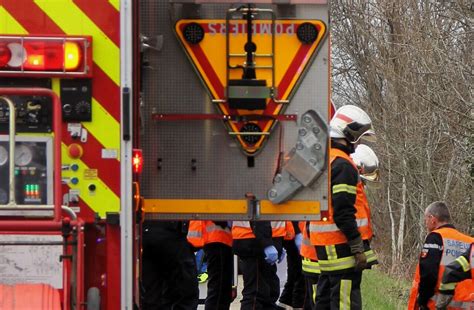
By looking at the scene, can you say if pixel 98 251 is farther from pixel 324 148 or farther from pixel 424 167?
pixel 424 167

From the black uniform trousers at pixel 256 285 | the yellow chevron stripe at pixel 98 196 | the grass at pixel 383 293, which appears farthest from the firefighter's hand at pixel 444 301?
the yellow chevron stripe at pixel 98 196

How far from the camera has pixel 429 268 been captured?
953 centimetres

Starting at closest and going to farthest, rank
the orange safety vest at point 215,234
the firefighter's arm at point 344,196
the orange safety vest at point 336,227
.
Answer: the firefighter's arm at point 344,196
the orange safety vest at point 336,227
the orange safety vest at point 215,234

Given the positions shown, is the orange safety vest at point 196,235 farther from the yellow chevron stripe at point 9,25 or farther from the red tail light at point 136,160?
the yellow chevron stripe at point 9,25

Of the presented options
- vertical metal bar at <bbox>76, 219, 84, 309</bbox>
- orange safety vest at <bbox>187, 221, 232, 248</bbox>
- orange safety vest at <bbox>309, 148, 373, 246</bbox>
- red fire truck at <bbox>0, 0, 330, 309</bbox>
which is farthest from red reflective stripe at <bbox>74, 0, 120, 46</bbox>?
orange safety vest at <bbox>187, 221, 232, 248</bbox>

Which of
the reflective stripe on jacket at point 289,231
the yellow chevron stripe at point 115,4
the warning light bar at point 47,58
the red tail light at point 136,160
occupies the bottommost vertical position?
the reflective stripe on jacket at point 289,231

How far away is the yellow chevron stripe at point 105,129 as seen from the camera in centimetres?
522

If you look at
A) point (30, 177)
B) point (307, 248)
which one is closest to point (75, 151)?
point (30, 177)

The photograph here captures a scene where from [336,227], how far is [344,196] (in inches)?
10.8

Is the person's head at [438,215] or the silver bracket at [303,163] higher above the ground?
the silver bracket at [303,163]

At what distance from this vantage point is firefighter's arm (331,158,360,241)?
8.45 m

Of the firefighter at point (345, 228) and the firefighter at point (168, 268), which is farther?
the firefighter at point (168, 268)

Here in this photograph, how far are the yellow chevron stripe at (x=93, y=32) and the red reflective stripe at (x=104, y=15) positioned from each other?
0.06 ft

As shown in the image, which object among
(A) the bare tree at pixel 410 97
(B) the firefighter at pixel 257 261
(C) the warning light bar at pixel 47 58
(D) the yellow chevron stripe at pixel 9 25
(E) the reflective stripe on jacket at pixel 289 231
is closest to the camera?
(C) the warning light bar at pixel 47 58
